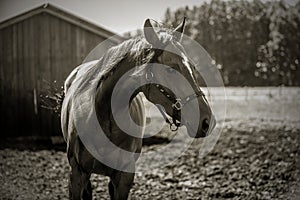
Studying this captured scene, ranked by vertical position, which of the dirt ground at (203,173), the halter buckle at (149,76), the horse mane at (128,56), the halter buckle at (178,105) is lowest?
the dirt ground at (203,173)

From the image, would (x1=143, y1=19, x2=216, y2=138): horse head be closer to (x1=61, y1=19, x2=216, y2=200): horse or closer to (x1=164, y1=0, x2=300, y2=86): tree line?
(x1=61, y1=19, x2=216, y2=200): horse

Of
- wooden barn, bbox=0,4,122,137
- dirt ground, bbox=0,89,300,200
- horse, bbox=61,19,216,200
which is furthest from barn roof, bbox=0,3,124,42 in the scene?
horse, bbox=61,19,216,200

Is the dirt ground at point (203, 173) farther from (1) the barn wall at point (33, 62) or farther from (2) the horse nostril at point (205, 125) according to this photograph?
(2) the horse nostril at point (205, 125)

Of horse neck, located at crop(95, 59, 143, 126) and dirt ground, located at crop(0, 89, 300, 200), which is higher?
horse neck, located at crop(95, 59, 143, 126)

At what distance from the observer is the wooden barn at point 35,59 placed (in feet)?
20.0

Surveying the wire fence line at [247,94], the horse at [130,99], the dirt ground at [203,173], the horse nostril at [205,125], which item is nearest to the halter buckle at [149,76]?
the horse at [130,99]

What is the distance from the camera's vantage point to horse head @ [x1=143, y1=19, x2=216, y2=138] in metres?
1.75

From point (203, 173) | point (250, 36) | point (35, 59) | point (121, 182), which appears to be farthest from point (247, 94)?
point (121, 182)

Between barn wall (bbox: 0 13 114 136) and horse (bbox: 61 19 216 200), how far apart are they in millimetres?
3920

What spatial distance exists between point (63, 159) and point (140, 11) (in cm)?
248

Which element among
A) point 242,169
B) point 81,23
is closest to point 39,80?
point 81,23

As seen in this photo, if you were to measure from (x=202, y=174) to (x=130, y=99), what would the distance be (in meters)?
2.46

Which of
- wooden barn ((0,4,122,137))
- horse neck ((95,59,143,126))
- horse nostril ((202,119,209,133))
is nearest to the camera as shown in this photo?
horse nostril ((202,119,209,133))

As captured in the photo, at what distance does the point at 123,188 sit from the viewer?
2.31 metres
